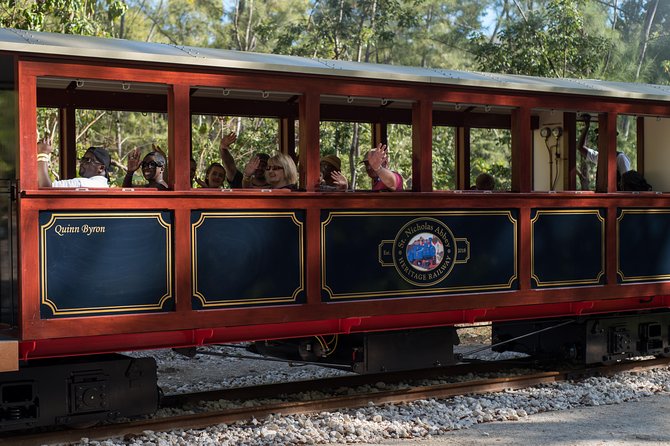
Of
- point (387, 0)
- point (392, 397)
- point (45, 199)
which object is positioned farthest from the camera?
point (387, 0)

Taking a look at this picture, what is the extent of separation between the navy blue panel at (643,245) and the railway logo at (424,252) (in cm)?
184

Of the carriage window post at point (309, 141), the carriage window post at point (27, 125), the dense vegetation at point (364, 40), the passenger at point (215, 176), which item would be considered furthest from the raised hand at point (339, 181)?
the dense vegetation at point (364, 40)

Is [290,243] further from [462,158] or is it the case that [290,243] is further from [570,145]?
[570,145]

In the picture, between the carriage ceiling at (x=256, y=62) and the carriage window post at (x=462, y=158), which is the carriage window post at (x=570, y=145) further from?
the carriage window post at (x=462, y=158)

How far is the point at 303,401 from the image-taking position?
7.50 meters

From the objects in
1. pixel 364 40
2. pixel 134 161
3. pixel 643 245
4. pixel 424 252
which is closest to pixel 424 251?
pixel 424 252

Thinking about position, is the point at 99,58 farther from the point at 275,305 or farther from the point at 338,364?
the point at 338,364

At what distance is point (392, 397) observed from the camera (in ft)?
24.4

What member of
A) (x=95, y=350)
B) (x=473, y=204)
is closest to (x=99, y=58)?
(x=95, y=350)

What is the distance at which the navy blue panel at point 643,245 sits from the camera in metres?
8.50

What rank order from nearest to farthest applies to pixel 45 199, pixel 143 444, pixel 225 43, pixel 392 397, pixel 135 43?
pixel 45 199
pixel 143 444
pixel 135 43
pixel 392 397
pixel 225 43

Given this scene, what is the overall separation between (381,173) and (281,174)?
0.80m

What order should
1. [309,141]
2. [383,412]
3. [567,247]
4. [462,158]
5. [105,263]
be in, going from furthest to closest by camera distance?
[462,158] → [567,247] → [383,412] → [309,141] → [105,263]

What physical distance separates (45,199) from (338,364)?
305cm
